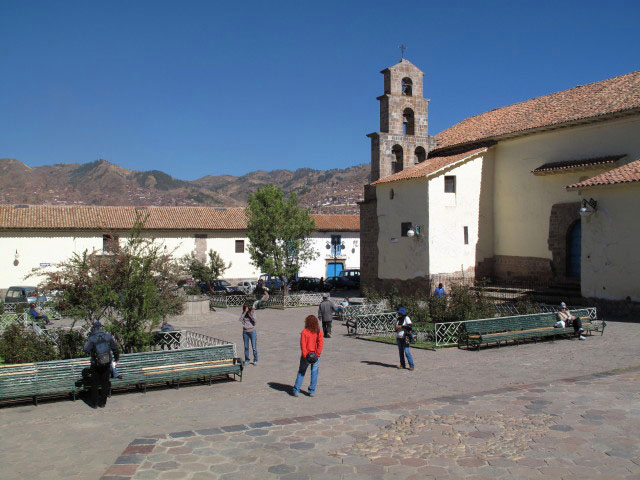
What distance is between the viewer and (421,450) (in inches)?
264

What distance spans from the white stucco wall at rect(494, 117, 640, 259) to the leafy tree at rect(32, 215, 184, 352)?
56.6 feet

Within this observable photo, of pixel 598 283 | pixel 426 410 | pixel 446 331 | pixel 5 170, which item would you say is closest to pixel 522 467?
pixel 426 410

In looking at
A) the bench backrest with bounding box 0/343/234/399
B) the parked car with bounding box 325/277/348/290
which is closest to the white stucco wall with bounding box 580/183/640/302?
the bench backrest with bounding box 0/343/234/399

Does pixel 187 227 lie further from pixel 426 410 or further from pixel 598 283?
pixel 426 410

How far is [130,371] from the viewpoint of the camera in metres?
9.86

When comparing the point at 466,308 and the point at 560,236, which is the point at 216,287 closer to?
the point at 560,236

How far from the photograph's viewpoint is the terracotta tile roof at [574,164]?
67.2 ft

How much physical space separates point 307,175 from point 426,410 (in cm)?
15711

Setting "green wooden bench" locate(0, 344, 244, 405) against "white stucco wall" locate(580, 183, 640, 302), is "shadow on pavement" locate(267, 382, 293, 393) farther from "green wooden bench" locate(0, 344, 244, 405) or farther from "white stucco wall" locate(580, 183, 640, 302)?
"white stucco wall" locate(580, 183, 640, 302)

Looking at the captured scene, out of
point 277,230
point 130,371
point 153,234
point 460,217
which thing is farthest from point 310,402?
point 153,234

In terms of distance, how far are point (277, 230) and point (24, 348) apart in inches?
712

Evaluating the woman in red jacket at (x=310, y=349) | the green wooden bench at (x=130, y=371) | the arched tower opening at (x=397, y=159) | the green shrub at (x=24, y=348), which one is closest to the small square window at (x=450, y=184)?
the arched tower opening at (x=397, y=159)

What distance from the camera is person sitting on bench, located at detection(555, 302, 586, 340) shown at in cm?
1452

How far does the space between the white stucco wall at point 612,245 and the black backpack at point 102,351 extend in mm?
16092
